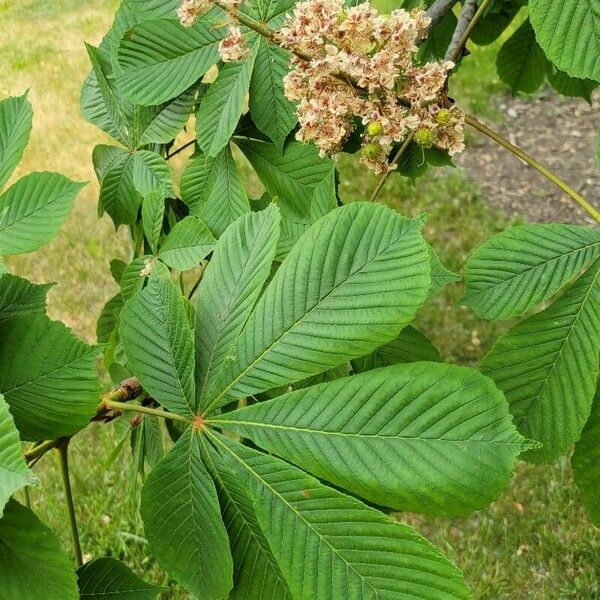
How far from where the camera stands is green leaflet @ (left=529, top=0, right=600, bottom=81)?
0.79 metres

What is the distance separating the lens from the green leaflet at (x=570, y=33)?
79 centimetres

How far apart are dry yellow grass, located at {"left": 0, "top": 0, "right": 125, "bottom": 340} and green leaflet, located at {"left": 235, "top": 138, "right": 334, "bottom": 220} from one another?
2136mm

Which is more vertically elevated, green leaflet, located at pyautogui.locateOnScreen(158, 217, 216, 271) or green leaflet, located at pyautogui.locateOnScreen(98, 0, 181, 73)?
green leaflet, located at pyautogui.locateOnScreen(98, 0, 181, 73)

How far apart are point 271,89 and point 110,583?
2.05ft

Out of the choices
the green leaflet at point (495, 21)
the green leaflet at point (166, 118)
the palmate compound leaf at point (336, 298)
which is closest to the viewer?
the palmate compound leaf at point (336, 298)

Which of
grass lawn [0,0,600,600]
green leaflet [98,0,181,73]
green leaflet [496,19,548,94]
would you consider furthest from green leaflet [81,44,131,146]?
green leaflet [496,19,548,94]

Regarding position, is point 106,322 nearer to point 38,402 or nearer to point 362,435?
point 38,402

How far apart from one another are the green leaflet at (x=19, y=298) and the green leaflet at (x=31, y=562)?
0.69ft

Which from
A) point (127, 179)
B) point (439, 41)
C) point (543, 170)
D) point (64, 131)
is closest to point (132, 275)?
point (127, 179)

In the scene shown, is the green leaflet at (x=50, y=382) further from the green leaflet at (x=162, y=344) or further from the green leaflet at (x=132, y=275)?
the green leaflet at (x=132, y=275)

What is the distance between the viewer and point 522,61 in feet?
5.53

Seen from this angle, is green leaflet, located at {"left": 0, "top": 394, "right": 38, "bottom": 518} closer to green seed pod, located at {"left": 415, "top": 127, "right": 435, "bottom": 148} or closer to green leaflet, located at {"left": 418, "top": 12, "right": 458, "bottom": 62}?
green seed pod, located at {"left": 415, "top": 127, "right": 435, "bottom": 148}

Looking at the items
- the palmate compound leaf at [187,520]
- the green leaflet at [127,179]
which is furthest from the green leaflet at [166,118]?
the palmate compound leaf at [187,520]

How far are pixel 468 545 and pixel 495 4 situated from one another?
1.69 meters
